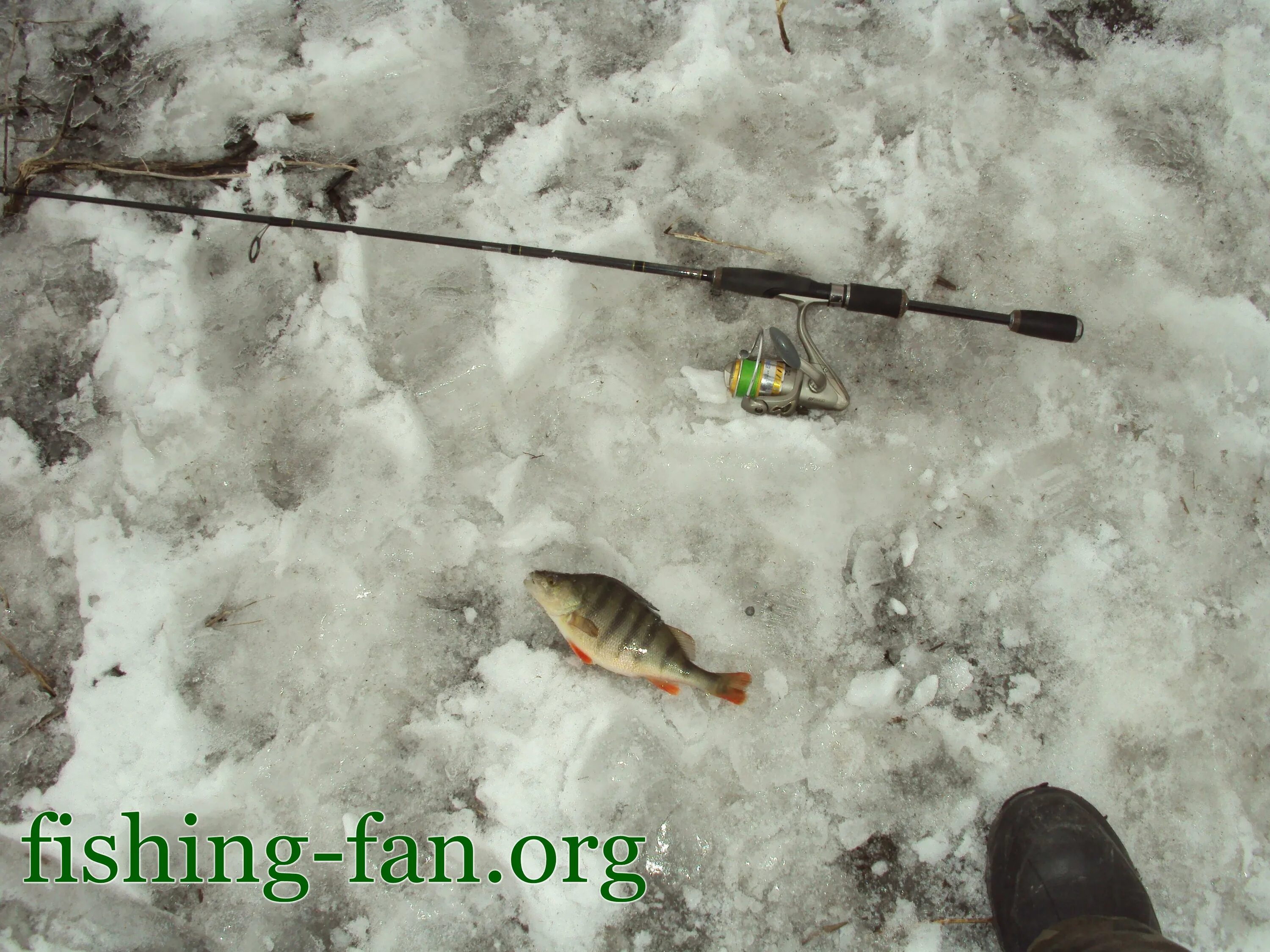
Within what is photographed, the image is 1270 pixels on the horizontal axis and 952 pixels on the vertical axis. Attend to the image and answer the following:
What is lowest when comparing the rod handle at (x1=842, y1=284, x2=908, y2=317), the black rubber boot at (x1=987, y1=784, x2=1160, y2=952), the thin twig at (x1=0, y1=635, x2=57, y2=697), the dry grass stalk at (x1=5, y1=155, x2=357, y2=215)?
the black rubber boot at (x1=987, y1=784, x2=1160, y2=952)

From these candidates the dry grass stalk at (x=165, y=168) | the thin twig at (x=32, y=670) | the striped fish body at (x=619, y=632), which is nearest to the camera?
the striped fish body at (x=619, y=632)

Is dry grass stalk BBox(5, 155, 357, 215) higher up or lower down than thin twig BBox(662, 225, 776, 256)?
higher up

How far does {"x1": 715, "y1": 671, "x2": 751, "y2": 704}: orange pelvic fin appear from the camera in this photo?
7.73ft

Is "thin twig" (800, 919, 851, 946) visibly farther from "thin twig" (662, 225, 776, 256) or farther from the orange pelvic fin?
"thin twig" (662, 225, 776, 256)

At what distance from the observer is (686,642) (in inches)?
95.5

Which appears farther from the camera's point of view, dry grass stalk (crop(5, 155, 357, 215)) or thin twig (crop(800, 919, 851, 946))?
dry grass stalk (crop(5, 155, 357, 215))

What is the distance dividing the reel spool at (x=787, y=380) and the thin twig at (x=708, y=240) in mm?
308

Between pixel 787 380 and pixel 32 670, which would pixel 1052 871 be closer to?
pixel 787 380

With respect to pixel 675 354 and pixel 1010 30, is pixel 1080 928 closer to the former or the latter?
pixel 675 354

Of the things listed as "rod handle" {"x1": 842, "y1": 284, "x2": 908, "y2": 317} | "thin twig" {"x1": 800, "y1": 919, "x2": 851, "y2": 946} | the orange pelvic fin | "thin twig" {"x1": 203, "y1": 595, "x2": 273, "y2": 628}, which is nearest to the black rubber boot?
"thin twig" {"x1": 800, "y1": 919, "x2": 851, "y2": 946}

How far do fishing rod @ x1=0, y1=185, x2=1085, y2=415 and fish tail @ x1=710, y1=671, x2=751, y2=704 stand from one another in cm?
92

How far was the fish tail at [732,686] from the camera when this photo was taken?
2354 millimetres

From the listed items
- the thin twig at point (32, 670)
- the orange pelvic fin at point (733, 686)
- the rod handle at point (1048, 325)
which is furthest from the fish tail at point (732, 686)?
the thin twig at point (32, 670)

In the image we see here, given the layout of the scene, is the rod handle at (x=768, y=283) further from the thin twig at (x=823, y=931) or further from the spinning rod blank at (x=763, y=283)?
the thin twig at (x=823, y=931)
